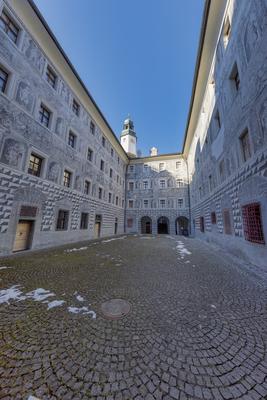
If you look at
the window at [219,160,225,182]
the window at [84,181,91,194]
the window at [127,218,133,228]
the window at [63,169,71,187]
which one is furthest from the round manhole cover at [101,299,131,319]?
the window at [127,218,133,228]

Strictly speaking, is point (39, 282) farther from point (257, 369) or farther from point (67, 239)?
point (67, 239)

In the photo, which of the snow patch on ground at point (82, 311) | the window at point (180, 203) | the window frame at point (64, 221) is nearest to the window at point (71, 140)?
the window frame at point (64, 221)

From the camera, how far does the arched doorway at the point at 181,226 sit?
25.0 metres

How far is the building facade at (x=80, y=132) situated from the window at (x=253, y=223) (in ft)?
0.13

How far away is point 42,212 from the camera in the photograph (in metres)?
9.47

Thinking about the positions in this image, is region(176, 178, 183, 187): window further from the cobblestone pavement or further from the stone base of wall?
the cobblestone pavement

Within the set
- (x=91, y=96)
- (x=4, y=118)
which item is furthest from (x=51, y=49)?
(x=4, y=118)

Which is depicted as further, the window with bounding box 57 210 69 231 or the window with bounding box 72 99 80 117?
the window with bounding box 72 99 80 117

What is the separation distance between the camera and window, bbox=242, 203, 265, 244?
18.8 ft

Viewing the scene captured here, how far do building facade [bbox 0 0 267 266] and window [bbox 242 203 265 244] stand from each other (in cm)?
4

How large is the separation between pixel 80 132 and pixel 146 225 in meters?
18.5

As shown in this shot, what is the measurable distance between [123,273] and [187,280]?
2067 millimetres

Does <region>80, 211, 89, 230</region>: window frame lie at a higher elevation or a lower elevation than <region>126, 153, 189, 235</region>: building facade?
lower

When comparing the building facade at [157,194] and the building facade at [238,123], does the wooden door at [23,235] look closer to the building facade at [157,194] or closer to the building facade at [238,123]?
the building facade at [238,123]
